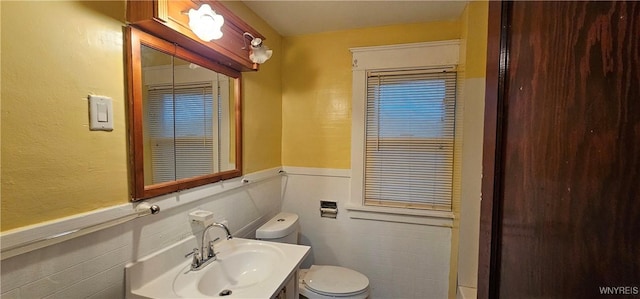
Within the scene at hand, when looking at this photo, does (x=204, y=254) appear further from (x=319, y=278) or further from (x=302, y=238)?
(x=302, y=238)

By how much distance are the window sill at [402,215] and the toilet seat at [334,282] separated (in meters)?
0.42

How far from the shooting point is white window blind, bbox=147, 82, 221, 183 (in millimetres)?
1077

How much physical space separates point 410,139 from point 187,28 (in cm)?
152

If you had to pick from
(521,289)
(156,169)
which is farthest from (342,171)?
(521,289)

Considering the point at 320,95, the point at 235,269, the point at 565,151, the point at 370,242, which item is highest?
the point at 320,95

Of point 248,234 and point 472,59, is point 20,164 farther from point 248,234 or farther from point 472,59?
point 472,59

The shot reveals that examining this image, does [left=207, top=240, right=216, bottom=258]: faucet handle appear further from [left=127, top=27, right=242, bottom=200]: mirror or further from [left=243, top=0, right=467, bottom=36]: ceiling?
[left=243, top=0, right=467, bottom=36]: ceiling

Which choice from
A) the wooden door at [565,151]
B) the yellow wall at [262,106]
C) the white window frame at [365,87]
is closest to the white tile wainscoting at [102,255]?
the yellow wall at [262,106]

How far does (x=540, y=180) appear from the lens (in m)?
0.45

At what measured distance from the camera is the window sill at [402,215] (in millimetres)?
1852

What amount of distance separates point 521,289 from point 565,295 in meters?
0.09

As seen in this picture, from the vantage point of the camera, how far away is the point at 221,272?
1267 millimetres

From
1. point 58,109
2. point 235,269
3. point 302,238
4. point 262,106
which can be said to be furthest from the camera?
point 302,238

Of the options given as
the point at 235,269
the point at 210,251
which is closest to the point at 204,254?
the point at 210,251
